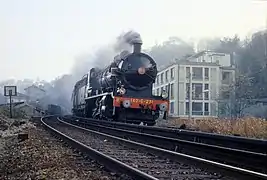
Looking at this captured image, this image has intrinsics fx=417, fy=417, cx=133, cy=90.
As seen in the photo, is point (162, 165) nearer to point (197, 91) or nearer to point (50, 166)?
point (50, 166)

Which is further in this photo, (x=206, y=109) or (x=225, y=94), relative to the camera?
(x=206, y=109)

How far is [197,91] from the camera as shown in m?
55.6

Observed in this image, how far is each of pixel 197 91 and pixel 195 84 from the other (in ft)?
3.79

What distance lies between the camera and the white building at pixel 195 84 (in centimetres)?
5172

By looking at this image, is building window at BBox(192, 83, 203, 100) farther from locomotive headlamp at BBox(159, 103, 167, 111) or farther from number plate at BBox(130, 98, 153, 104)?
number plate at BBox(130, 98, 153, 104)

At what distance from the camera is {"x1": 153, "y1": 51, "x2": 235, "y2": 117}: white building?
170 feet

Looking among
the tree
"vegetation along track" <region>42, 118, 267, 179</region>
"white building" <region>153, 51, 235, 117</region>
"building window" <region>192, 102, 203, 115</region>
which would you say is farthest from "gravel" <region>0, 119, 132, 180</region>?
the tree

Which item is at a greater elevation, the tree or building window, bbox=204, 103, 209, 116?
the tree

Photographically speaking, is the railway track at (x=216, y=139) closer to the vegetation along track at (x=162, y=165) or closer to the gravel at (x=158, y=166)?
the vegetation along track at (x=162, y=165)

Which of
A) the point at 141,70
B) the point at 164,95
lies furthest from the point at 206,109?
the point at 141,70

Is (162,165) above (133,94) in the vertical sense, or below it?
below

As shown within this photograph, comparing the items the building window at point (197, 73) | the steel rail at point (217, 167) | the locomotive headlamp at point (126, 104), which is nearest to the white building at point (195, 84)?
the building window at point (197, 73)

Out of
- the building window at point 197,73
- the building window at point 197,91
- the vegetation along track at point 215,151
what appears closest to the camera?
the vegetation along track at point 215,151

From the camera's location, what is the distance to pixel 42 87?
457 ft
